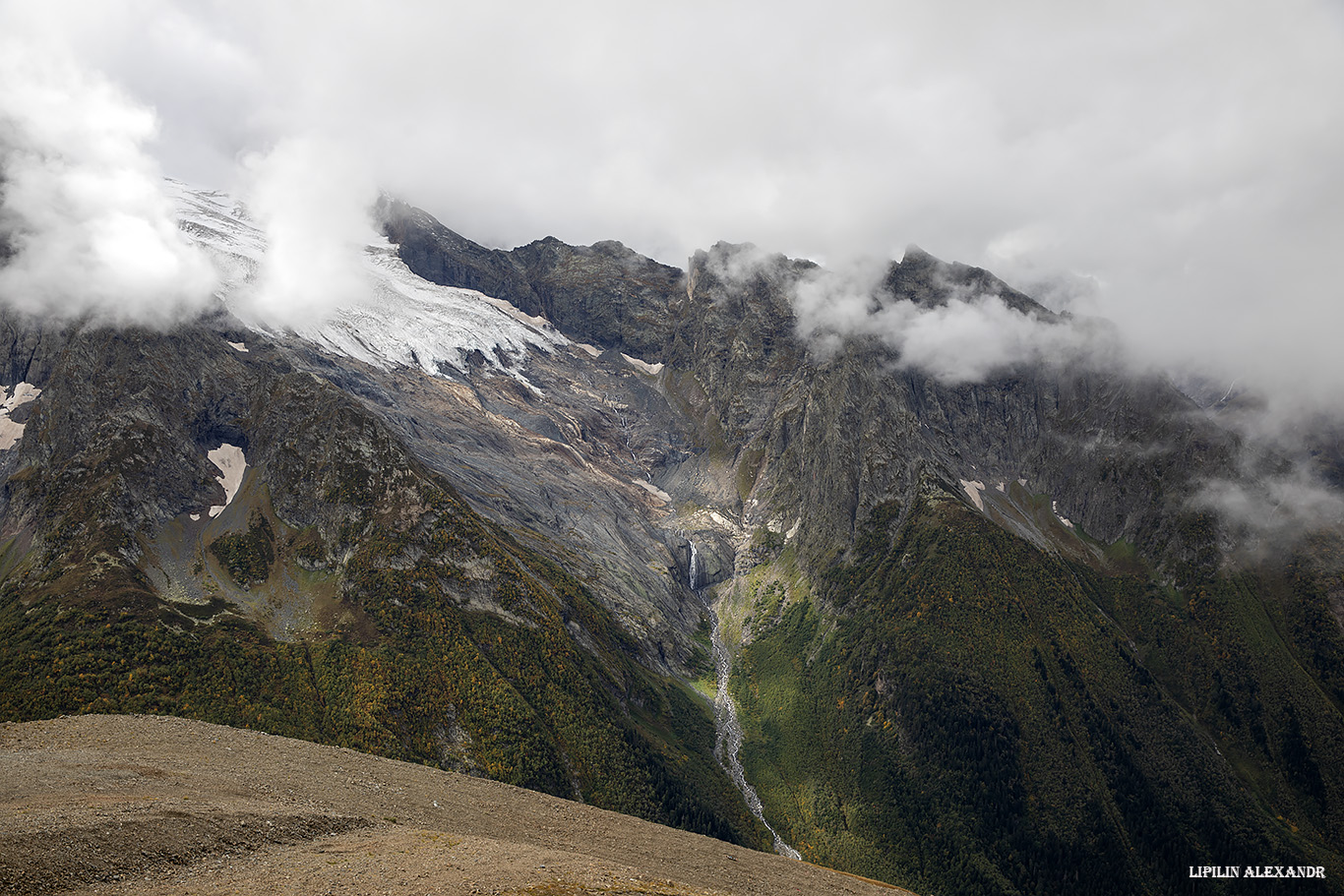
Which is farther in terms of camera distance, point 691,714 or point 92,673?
point 691,714

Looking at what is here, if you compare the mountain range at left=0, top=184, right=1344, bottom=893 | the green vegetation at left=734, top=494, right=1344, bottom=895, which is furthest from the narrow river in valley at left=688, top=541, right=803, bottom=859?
the green vegetation at left=734, top=494, right=1344, bottom=895

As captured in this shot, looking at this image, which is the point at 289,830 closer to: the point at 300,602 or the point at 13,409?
the point at 300,602

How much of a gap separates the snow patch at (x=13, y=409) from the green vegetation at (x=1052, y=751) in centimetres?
23009

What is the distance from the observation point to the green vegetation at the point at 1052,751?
486 ft

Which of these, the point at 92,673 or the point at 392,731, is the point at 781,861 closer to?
the point at 392,731

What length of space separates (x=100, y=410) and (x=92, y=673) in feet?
337

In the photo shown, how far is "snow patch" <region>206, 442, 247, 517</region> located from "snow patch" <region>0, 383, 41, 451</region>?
177 feet

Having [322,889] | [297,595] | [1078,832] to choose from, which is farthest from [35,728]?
[1078,832]

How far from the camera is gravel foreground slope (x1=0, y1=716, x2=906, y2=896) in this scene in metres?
42.0

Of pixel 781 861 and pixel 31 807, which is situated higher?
pixel 31 807

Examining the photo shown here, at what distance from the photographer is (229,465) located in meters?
182

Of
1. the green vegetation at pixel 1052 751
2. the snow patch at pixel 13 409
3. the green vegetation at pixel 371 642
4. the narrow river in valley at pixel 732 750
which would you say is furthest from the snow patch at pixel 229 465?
the green vegetation at pixel 1052 751

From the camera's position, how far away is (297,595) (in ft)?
486

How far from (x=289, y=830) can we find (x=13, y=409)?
21797 centimetres
